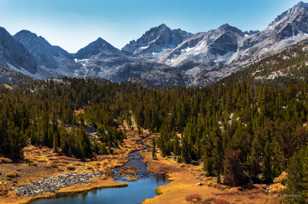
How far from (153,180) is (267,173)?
31.5 meters

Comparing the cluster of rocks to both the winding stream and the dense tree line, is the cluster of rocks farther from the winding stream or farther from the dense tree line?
the dense tree line

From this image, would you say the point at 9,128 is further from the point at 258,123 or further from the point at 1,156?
the point at 258,123

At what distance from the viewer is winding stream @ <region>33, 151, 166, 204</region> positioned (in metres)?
96.2

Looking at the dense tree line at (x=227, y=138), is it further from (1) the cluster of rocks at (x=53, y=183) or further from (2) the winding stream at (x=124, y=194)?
(1) the cluster of rocks at (x=53, y=183)

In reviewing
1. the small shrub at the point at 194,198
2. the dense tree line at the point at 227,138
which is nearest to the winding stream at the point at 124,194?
the small shrub at the point at 194,198

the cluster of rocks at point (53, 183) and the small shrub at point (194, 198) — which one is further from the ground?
the cluster of rocks at point (53, 183)

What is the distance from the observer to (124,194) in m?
103

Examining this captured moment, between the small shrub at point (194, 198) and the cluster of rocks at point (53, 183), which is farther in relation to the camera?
the cluster of rocks at point (53, 183)

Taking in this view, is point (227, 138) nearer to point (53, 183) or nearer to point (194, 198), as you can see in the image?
point (194, 198)

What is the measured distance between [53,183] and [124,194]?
866 inches

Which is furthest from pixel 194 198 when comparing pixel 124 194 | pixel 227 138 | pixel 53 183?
pixel 227 138

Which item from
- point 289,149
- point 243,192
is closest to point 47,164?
point 243,192

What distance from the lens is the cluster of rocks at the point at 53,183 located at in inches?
4075

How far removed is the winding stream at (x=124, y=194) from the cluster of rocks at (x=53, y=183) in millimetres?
7428
